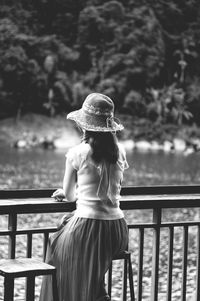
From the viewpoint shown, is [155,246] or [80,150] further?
[155,246]

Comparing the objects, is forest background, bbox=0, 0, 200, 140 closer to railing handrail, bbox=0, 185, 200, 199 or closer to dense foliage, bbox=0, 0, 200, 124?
dense foliage, bbox=0, 0, 200, 124

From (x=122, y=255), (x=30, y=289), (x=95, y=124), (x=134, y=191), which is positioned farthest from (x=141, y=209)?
(x=30, y=289)

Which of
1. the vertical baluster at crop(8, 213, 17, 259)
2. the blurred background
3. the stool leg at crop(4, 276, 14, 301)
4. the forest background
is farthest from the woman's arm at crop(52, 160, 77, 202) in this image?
the forest background

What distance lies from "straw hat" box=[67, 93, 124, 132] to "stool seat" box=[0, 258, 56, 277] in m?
0.65

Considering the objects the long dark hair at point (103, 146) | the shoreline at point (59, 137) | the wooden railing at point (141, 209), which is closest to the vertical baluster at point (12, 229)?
the wooden railing at point (141, 209)

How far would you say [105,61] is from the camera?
4922 cm

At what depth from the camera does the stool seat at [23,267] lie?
252cm

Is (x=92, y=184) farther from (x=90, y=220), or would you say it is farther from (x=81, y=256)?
(x=81, y=256)

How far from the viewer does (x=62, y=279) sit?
9.26ft

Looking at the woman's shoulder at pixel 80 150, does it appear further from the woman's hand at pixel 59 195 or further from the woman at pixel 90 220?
the woman's hand at pixel 59 195

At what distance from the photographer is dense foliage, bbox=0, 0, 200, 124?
47.9 m

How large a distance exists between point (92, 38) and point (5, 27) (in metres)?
7.06

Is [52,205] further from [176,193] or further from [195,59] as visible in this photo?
[195,59]

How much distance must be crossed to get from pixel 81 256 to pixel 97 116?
644mm
